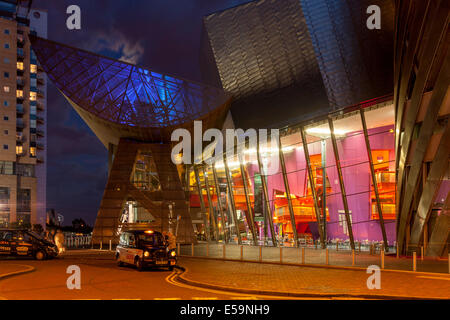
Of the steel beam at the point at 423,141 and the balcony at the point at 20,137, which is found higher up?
the balcony at the point at 20,137

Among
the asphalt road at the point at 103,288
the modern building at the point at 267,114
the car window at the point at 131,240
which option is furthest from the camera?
the modern building at the point at 267,114

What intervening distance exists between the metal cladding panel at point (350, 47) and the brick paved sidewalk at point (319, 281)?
1032 inches

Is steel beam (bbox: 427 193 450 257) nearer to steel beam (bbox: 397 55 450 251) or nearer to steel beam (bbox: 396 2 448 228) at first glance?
steel beam (bbox: 397 55 450 251)

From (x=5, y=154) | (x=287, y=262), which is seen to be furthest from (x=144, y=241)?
(x=5, y=154)

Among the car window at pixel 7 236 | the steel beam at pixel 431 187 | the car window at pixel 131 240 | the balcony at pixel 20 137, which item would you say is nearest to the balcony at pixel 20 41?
the balcony at pixel 20 137

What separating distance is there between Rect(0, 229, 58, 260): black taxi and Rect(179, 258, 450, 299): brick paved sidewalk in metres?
10.3

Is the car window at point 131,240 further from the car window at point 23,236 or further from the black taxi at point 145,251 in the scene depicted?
the car window at point 23,236

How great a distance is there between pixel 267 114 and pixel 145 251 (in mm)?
33042

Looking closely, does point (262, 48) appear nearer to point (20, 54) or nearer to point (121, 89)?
point (121, 89)

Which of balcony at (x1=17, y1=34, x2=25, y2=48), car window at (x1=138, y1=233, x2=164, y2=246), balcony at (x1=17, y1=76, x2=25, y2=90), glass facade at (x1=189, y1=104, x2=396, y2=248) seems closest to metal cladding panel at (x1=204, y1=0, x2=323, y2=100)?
glass facade at (x1=189, y1=104, x2=396, y2=248)

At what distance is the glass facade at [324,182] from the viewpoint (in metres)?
30.9

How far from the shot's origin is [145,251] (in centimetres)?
1867
